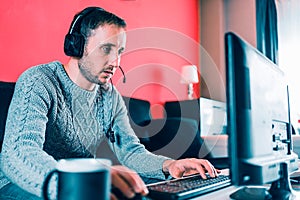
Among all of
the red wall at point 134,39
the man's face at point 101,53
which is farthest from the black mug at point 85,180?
the red wall at point 134,39

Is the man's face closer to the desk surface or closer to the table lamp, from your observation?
the desk surface

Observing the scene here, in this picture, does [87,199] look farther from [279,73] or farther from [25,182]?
[279,73]

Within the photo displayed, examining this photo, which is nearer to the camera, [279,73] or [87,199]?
[87,199]

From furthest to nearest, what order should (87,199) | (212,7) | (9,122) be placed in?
(212,7) → (9,122) → (87,199)

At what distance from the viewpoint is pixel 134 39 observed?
120 inches

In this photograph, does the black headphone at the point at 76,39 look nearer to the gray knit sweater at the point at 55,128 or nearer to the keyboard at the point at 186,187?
the gray knit sweater at the point at 55,128

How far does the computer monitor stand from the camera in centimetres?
61

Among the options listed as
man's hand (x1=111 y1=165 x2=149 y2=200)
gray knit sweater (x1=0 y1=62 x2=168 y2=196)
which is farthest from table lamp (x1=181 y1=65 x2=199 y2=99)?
man's hand (x1=111 y1=165 x2=149 y2=200)

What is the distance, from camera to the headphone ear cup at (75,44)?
44.6 inches

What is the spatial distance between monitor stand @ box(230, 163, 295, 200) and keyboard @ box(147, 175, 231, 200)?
5cm

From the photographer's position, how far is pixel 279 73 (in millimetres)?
905

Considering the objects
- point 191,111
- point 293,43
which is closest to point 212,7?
point 293,43

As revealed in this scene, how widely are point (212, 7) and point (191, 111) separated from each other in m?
1.70

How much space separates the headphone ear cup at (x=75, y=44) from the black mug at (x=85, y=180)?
0.72 meters
